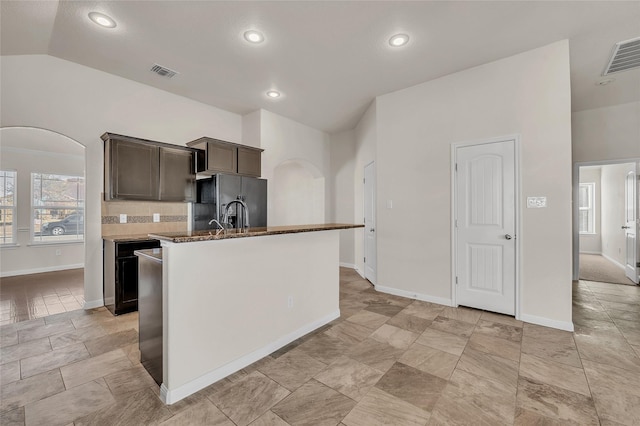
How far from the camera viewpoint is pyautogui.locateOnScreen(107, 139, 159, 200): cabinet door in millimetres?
3590

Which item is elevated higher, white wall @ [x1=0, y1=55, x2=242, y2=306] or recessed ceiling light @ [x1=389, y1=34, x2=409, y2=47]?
recessed ceiling light @ [x1=389, y1=34, x2=409, y2=47]

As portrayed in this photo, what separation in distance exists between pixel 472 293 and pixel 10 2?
219 inches

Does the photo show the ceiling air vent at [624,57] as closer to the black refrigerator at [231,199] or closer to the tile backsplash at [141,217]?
the black refrigerator at [231,199]

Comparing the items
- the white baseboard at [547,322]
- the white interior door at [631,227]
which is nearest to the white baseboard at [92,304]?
the white baseboard at [547,322]

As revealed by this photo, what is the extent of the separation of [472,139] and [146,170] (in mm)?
4405

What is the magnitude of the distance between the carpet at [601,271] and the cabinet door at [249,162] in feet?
21.2

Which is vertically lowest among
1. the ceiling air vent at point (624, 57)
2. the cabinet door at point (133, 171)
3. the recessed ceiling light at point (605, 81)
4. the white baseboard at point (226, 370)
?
the white baseboard at point (226, 370)

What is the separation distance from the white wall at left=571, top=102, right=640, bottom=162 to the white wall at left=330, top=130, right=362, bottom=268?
4.21 m

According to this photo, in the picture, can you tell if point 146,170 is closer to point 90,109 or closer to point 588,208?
point 90,109

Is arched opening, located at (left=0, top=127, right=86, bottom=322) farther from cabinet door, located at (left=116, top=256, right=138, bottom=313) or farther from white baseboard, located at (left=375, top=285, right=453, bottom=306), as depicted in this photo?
white baseboard, located at (left=375, top=285, right=453, bottom=306)

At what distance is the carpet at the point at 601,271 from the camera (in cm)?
513

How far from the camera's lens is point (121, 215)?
396 centimetres

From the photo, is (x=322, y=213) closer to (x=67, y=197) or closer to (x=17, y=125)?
(x=17, y=125)

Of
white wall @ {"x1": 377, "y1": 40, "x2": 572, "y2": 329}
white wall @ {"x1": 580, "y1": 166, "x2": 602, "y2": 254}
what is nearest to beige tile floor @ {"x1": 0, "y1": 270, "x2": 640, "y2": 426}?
white wall @ {"x1": 377, "y1": 40, "x2": 572, "y2": 329}
